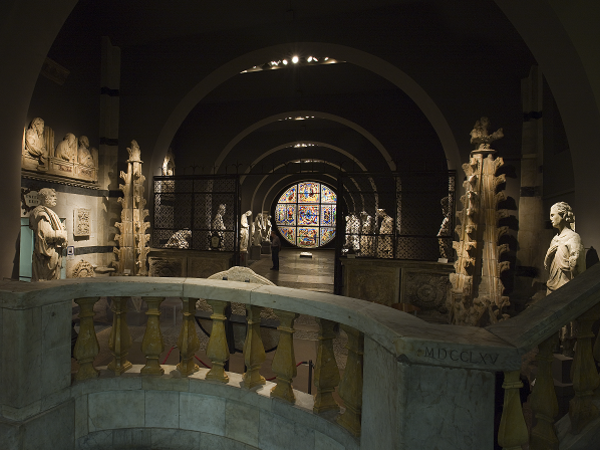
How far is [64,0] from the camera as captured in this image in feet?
13.9

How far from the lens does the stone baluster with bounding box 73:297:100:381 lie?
2223mm

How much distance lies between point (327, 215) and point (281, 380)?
21.9 metres

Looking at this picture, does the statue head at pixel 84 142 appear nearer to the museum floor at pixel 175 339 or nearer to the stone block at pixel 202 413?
the museum floor at pixel 175 339

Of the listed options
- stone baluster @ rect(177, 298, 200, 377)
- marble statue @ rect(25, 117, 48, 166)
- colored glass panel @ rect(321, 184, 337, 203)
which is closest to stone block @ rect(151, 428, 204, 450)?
stone baluster @ rect(177, 298, 200, 377)

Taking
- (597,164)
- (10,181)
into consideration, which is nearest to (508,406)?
(597,164)

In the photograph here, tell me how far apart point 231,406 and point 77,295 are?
117 centimetres

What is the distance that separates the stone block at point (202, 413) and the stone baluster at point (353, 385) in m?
0.80

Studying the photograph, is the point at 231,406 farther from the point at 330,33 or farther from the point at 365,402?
the point at 330,33

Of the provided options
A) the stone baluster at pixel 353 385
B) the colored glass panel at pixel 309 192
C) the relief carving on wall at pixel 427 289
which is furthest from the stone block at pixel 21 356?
the colored glass panel at pixel 309 192

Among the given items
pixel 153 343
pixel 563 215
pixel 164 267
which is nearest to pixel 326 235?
pixel 164 267

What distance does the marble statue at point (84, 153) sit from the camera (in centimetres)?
686

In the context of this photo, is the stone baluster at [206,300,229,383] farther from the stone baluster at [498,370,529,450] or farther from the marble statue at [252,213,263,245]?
the marble statue at [252,213,263,245]

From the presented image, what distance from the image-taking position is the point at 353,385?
1.75 metres

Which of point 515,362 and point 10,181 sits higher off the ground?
point 10,181
